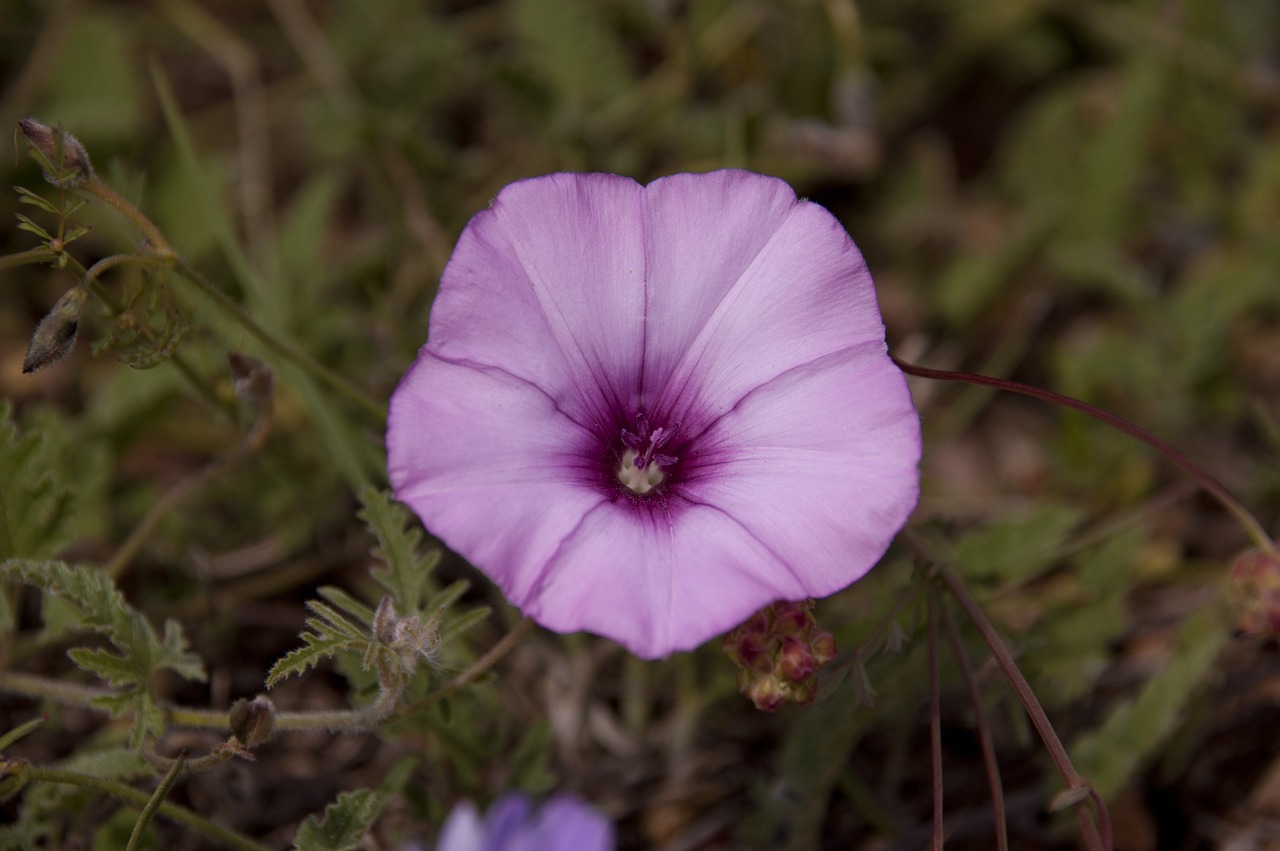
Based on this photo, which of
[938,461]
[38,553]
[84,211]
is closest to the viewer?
[38,553]

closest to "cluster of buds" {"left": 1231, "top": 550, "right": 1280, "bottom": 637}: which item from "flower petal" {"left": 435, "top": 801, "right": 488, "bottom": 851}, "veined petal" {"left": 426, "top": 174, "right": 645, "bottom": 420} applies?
"veined petal" {"left": 426, "top": 174, "right": 645, "bottom": 420}

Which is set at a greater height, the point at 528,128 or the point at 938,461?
the point at 528,128

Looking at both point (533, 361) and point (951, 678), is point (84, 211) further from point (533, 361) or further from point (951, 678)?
point (951, 678)

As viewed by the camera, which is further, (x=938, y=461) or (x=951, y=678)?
(x=938, y=461)

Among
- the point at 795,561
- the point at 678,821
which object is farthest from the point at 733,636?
the point at 678,821

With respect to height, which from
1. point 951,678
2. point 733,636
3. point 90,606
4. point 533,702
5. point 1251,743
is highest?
point 90,606

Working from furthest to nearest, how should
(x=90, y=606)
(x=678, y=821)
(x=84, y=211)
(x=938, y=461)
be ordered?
(x=938, y=461)
(x=84, y=211)
(x=678, y=821)
(x=90, y=606)

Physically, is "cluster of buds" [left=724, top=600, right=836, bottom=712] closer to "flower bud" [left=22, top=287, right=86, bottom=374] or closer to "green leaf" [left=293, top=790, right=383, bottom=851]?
"green leaf" [left=293, top=790, right=383, bottom=851]
